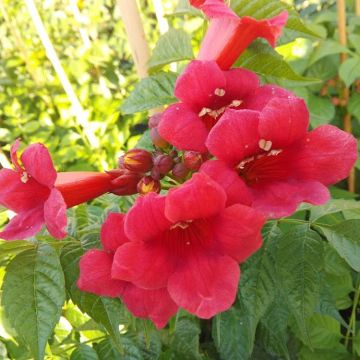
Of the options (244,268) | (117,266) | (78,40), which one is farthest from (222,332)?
(78,40)

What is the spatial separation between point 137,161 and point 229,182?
268mm

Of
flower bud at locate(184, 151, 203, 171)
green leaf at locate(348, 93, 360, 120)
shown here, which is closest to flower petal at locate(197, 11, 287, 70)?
flower bud at locate(184, 151, 203, 171)

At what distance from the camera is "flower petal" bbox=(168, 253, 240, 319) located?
0.76m

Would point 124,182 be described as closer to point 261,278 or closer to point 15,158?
point 15,158

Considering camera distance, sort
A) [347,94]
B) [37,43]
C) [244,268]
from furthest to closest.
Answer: [37,43] → [347,94] → [244,268]

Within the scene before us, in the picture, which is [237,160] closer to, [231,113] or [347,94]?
[231,113]

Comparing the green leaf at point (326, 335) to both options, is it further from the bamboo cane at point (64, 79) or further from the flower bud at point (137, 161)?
the bamboo cane at point (64, 79)

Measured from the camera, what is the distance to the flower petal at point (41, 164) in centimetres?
81

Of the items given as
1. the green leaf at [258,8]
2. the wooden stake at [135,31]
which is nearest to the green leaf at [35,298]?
the green leaf at [258,8]

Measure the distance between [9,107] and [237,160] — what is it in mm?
2242

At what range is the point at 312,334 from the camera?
5.19ft

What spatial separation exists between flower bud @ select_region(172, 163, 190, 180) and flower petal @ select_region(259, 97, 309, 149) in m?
0.21

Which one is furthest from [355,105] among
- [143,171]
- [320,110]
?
[143,171]

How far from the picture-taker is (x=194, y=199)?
2.34 ft
